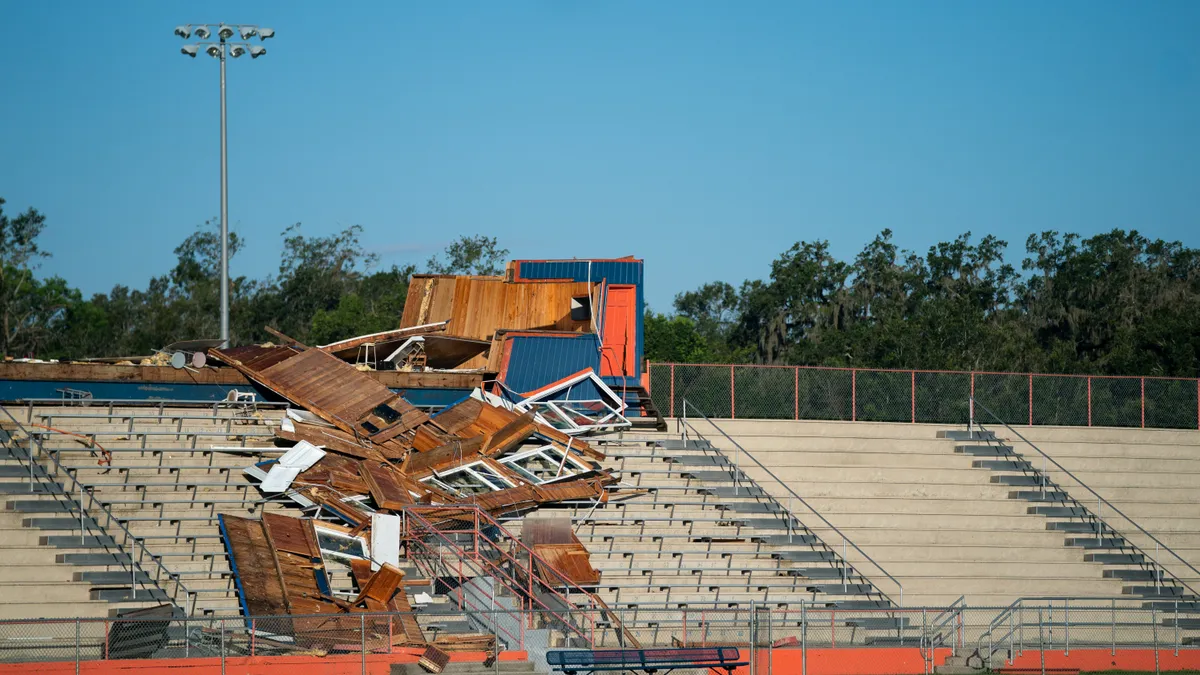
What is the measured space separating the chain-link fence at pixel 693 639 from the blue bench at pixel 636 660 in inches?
32.5

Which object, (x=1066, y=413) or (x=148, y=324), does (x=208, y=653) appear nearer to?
(x=1066, y=413)

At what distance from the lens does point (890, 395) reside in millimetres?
30375

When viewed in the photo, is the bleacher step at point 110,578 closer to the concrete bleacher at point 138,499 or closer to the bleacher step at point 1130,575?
the concrete bleacher at point 138,499

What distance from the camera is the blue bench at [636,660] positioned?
1585 centimetres

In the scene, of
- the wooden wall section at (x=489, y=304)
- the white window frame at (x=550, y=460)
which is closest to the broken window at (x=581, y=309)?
the wooden wall section at (x=489, y=304)

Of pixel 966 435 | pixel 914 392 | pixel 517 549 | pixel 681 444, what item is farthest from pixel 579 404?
pixel 966 435

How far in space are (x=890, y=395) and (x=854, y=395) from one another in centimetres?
98

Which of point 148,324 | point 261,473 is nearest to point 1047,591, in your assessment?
point 261,473

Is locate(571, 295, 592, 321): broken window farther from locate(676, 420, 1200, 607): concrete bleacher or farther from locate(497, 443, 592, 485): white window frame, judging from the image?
locate(497, 443, 592, 485): white window frame

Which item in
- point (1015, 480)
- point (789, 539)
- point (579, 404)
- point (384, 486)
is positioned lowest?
point (789, 539)

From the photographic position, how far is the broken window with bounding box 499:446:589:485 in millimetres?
24094

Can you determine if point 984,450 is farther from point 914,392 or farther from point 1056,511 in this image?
point 1056,511

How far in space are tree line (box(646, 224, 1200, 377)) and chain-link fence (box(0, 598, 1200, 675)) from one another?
3035cm

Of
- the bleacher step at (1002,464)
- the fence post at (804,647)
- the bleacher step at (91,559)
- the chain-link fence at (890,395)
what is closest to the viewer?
the fence post at (804,647)
